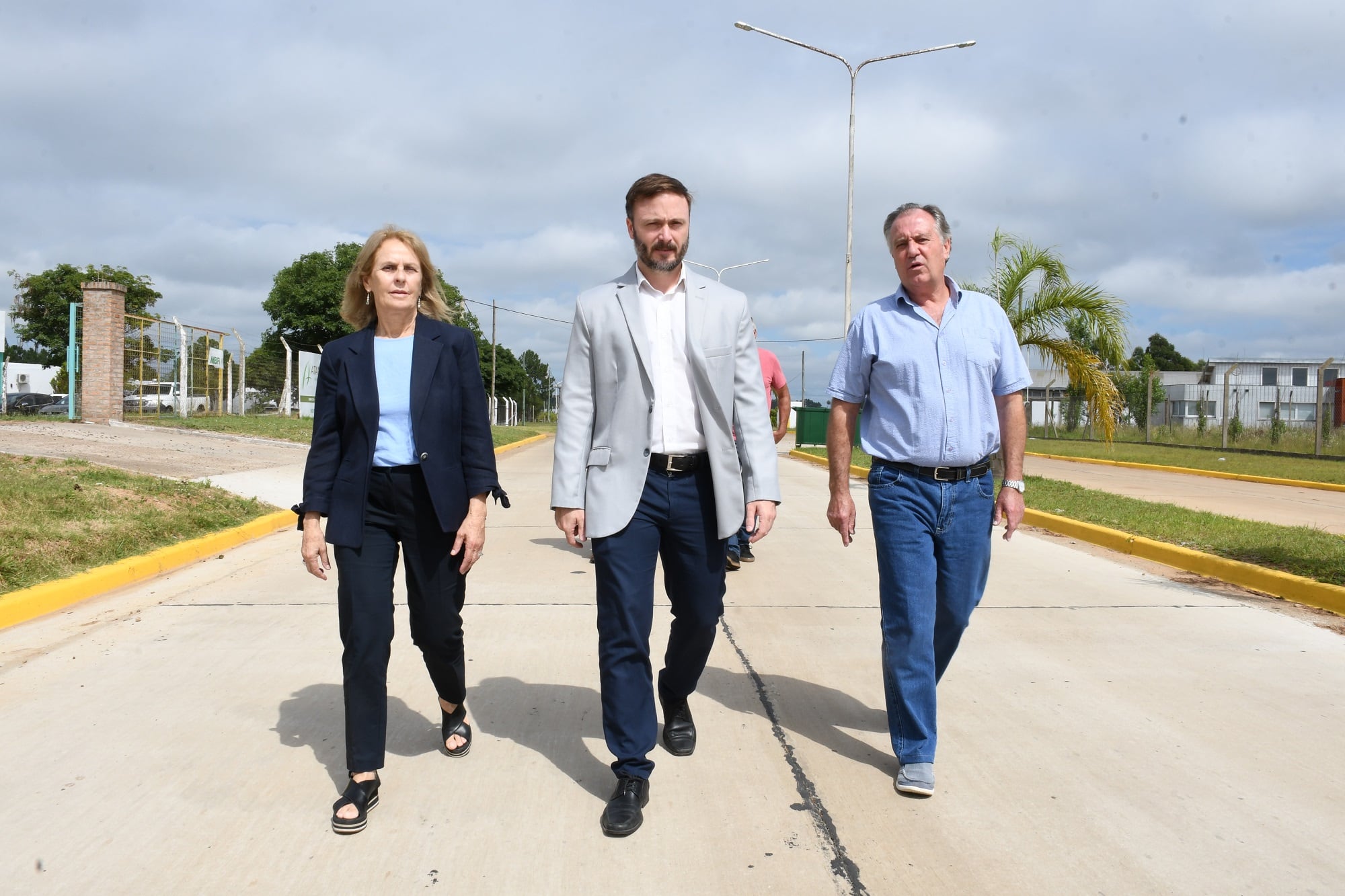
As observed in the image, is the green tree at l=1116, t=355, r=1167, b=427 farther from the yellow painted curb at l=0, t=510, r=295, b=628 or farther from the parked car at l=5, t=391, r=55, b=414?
the parked car at l=5, t=391, r=55, b=414

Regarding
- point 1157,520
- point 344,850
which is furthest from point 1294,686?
point 1157,520

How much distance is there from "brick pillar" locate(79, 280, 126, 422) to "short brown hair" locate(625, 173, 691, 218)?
69.1ft

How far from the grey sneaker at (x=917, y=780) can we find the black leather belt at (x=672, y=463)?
1.22 m

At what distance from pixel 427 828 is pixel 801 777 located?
4.13 ft

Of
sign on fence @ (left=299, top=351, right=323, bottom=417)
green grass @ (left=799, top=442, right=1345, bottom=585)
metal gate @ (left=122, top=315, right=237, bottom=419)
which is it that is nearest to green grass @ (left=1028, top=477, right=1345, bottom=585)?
green grass @ (left=799, top=442, right=1345, bottom=585)

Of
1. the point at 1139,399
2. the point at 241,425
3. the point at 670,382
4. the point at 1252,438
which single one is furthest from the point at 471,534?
the point at 1139,399

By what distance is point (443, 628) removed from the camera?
3.57m

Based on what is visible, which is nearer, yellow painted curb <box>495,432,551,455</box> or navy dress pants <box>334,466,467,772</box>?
navy dress pants <box>334,466,467,772</box>

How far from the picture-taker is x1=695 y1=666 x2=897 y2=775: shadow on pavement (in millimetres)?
3934

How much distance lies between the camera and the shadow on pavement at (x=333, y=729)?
383cm

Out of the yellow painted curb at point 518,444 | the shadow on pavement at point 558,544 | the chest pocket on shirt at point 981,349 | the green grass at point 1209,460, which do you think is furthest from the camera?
the yellow painted curb at point 518,444

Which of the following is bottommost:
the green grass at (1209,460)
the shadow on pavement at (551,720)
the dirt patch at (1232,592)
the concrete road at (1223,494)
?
the shadow on pavement at (551,720)

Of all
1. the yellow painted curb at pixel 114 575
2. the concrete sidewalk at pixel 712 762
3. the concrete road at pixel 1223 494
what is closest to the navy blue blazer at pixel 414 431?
the concrete sidewalk at pixel 712 762

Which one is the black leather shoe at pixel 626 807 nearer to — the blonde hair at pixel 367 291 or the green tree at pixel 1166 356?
the blonde hair at pixel 367 291
